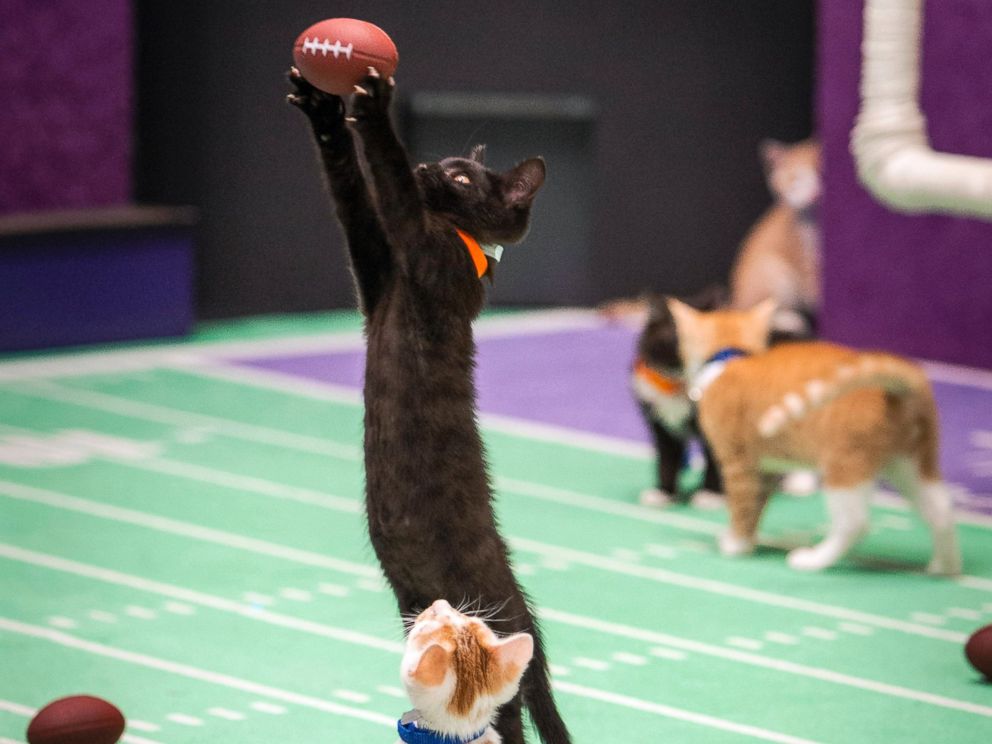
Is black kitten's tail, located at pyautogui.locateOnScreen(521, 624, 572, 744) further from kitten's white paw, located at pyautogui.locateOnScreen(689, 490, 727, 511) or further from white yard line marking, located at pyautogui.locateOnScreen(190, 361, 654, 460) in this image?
white yard line marking, located at pyautogui.locateOnScreen(190, 361, 654, 460)

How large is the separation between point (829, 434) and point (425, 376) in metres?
2.90

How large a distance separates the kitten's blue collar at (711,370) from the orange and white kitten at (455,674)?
326 cm

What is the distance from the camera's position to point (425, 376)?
393 cm

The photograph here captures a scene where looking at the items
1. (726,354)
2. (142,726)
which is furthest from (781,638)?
(142,726)

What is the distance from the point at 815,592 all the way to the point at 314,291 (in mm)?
7271

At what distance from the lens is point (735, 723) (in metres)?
5.08

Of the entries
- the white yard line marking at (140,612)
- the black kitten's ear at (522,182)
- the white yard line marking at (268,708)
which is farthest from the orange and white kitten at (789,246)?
the black kitten's ear at (522,182)

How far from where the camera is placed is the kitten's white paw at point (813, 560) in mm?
6629

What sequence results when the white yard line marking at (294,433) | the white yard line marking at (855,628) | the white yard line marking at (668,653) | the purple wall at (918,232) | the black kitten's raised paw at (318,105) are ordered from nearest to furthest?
the black kitten's raised paw at (318,105) < the white yard line marking at (668,653) < the white yard line marking at (855,628) < the white yard line marking at (294,433) < the purple wall at (918,232)

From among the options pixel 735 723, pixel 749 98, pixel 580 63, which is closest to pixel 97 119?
pixel 580 63

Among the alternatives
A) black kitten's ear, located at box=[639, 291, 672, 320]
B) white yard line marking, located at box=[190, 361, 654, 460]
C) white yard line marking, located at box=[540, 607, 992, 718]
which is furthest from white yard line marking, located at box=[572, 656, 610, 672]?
white yard line marking, located at box=[190, 361, 654, 460]

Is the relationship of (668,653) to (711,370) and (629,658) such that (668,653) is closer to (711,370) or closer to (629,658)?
(629,658)

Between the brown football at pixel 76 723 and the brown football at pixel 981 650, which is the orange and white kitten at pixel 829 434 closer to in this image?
the brown football at pixel 981 650

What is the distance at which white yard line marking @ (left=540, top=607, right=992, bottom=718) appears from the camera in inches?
208
